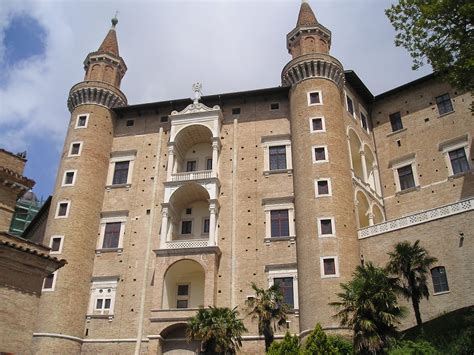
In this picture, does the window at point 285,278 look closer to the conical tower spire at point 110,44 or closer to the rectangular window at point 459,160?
the rectangular window at point 459,160

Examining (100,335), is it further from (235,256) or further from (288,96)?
(288,96)

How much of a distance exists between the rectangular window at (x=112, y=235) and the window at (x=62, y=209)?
3062mm

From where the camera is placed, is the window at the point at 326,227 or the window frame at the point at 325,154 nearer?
the window at the point at 326,227

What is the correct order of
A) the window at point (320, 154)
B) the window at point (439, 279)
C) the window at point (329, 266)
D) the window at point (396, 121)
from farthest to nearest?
the window at point (396, 121) → the window at point (320, 154) → the window at point (329, 266) → the window at point (439, 279)

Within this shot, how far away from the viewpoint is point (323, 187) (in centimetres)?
3600

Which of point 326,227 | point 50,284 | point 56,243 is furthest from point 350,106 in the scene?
point 50,284

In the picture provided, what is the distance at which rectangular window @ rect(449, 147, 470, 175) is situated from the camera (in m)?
38.2

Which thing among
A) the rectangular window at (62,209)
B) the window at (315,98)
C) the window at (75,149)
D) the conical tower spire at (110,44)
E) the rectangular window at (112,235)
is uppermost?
the conical tower spire at (110,44)

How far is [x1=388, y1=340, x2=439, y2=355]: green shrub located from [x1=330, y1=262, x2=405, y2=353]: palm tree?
527 millimetres

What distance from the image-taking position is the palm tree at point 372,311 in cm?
2234

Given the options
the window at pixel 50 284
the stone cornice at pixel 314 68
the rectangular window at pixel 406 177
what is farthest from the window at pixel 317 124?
the window at pixel 50 284

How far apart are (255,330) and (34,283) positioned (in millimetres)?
16244

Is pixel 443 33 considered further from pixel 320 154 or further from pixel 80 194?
pixel 80 194

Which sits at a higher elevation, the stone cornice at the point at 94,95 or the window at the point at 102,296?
the stone cornice at the point at 94,95
